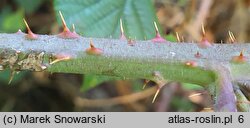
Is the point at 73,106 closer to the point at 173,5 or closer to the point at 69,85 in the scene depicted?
the point at 69,85

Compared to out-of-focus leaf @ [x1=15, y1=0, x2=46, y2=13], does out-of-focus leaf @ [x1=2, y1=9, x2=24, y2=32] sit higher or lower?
lower

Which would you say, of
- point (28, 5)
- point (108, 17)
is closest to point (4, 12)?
point (28, 5)

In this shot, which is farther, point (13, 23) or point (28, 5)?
point (28, 5)

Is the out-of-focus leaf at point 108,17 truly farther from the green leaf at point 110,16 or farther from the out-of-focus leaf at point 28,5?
the out-of-focus leaf at point 28,5

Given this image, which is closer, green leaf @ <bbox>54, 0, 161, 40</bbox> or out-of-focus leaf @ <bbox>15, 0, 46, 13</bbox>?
green leaf @ <bbox>54, 0, 161, 40</bbox>

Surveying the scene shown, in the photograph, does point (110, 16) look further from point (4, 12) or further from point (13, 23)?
point (4, 12)

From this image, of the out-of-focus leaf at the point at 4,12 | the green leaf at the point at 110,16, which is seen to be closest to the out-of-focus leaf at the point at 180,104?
the green leaf at the point at 110,16

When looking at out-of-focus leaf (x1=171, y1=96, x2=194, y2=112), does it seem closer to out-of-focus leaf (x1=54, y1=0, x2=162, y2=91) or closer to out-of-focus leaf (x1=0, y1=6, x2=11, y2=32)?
out-of-focus leaf (x1=54, y1=0, x2=162, y2=91)

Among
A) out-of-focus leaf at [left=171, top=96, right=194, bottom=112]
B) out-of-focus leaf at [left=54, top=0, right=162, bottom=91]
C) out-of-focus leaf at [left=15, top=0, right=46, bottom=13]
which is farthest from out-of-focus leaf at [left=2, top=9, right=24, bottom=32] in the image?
out-of-focus leaf at [left=171, top=96, right=194, bottom=112]

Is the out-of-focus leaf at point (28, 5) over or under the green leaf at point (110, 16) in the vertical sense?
over
